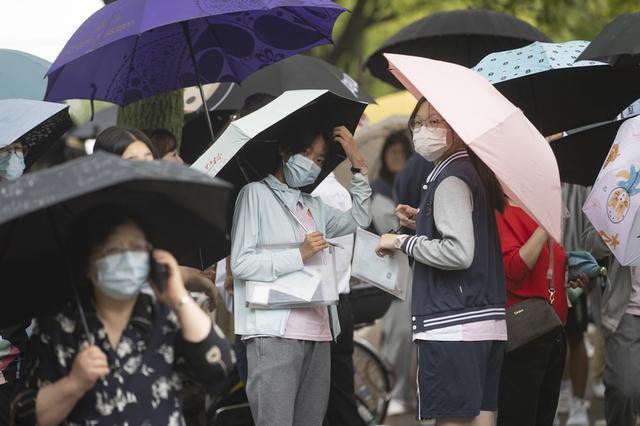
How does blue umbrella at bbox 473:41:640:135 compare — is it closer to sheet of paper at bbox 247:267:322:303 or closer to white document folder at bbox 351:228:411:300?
white document folder at bbox 351:228:411:300

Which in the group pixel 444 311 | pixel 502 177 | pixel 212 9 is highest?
pixel 212 9

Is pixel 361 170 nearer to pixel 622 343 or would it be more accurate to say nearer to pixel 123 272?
pixel 622 343

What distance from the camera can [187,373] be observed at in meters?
4.29

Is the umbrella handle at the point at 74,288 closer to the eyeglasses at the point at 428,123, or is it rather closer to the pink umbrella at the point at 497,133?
the pink umbrella at the point at 497,133

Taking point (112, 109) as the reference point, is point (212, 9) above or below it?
above

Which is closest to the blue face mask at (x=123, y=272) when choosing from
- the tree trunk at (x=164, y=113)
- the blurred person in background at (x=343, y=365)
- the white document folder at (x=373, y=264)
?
the white document folder at (x=373, y=264)

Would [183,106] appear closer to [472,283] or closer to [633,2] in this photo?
[472,283]

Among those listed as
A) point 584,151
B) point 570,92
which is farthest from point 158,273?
point 570,92

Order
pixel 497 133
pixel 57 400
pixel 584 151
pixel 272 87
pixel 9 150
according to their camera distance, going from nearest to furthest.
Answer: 1. pixel 57 400
2. pixel 497 133
3. pixel 9 150
4. pixel 584 151
5. pixel 272 87

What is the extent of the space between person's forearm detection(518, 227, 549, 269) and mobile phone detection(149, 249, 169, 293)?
2.62m

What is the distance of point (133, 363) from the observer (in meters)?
4.14

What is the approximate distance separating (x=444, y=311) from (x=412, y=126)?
3.10 feet

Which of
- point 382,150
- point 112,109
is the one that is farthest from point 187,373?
point 382,150

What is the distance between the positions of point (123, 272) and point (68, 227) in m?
0.48
